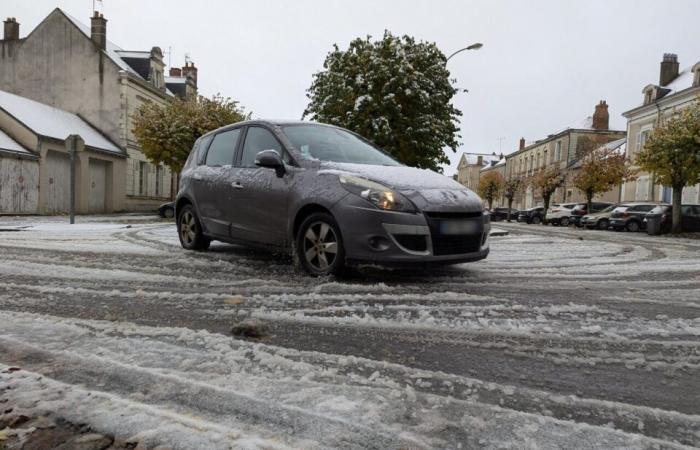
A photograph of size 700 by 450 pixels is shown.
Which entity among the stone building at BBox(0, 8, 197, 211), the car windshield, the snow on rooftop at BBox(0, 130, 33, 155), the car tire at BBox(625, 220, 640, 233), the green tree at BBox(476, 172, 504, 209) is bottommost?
the car tire at BBox(625, 220, 640, 233)

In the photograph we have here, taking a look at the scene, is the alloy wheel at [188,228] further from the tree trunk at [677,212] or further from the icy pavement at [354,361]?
the tree trunk at [677,212]

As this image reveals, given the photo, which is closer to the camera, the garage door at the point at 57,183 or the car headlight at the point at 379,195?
the car headlight at the point at 379,195

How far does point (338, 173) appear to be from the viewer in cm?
471

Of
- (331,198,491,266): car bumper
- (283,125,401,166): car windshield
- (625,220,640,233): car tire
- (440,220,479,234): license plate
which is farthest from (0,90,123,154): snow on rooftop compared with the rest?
(625,220,640,233): car tire

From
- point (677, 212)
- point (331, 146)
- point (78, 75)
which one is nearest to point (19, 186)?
point (78, 75)

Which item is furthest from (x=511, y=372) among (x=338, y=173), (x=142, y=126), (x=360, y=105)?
(x=142, y=126)

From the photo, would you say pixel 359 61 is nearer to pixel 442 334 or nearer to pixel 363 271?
pixel 363 271

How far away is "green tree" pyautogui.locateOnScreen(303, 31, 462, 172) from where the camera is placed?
16.7 m

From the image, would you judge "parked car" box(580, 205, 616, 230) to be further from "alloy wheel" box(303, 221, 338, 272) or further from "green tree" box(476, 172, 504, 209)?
"green tree" box(476, 172, 504, 209)

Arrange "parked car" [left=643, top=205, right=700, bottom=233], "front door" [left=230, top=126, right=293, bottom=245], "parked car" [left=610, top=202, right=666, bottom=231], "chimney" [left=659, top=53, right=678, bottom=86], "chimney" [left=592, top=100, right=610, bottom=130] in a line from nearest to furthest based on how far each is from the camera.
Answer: "front door" [left=230, top=126, right=293, bottom=245] < "parked car" [left=643, top=205, right=700, bottom=233] < "parked car" [left=610, top=202, right=666, bottom=231] < "chimney" [left=659, top=53, right=678, bottom=86] < "chimney" [left=592, top=100, right=610, bottom=130]

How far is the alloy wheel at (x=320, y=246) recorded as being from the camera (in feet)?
15.3

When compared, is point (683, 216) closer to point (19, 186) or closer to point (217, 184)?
point (217, 184)

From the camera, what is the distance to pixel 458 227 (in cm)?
464

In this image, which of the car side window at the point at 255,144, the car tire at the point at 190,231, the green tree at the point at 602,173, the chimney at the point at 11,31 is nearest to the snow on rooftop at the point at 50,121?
the chimney at the point at 11,31
